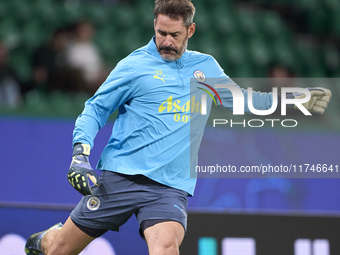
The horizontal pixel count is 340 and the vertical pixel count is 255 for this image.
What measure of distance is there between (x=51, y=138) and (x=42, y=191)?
0.56 m

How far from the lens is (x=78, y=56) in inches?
276

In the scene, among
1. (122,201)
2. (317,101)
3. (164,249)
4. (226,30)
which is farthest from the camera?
(226,30)

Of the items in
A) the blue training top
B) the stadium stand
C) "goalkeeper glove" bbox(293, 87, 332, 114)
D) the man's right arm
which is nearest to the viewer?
the man's right arm

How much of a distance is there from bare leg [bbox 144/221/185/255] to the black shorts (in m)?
0.09

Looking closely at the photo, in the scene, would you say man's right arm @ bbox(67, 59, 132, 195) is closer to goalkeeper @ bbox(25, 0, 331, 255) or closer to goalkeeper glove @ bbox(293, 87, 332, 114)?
goalkeeper @ bbox(25, 0, 331, 255)

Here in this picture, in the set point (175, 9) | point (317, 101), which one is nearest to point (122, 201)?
point (175, 9)

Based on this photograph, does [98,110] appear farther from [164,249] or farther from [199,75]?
[164,249]

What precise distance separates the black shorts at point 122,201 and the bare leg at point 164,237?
0.29 feet

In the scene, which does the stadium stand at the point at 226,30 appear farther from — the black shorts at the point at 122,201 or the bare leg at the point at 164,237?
the bare leg at the point at 164,237

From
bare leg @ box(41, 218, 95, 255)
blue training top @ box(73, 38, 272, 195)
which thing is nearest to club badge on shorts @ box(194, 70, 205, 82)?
blue training top @ box(73, 38, 272, 195)

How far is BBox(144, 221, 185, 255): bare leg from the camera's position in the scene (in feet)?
10.6

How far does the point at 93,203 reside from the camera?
3543 millimetres

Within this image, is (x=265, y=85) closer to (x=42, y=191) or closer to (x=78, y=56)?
(x=78, y=56)

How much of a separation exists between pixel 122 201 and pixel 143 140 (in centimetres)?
38
